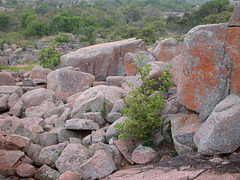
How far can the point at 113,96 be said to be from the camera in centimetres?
967

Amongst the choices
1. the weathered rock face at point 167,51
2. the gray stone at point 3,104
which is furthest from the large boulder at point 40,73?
the weathered rock face at point 167,51

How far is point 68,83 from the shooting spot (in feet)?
41.1

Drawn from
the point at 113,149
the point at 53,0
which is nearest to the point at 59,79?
the point at 113,149

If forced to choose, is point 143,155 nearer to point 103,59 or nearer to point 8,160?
point 8,160

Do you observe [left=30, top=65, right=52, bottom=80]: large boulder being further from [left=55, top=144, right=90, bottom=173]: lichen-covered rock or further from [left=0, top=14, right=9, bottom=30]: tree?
[left=0, top=14, right=9, bottom=30]: tree

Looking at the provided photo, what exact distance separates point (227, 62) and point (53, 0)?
115m

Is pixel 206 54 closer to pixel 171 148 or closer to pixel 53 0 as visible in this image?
pixel 171 148

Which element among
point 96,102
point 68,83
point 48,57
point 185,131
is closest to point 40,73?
point 68,83

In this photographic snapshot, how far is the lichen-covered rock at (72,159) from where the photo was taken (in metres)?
6.47

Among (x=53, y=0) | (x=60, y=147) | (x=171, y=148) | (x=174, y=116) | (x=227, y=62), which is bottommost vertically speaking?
(x=60, y=147)

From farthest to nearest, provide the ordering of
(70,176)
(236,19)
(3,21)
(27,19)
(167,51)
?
(27,19)
(3,21)
(167,51)
(70,176)
(236,19)

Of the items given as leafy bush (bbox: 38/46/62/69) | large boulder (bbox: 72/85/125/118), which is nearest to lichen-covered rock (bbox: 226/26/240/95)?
large boulder (bbox: 72/85/125/118)

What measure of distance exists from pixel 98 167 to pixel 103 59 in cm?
967

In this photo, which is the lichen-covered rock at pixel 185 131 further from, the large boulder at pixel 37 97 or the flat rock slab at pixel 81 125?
the large boulder at pixel 37 97
